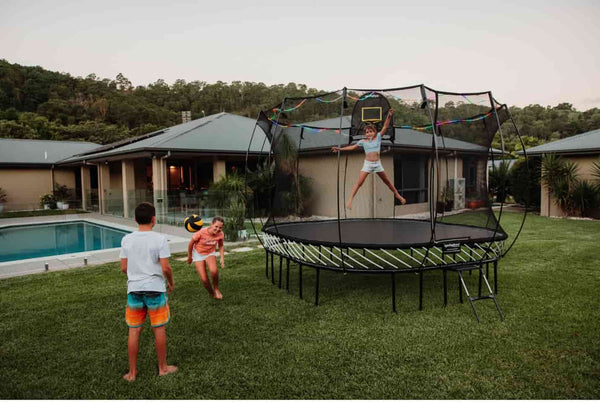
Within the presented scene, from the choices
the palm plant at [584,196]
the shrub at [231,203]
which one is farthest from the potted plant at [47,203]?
the palm plant at [584,196]

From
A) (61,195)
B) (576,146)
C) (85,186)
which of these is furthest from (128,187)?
(576,146)

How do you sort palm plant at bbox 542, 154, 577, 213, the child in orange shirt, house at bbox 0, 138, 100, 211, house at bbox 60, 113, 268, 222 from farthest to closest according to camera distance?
1. house at bbox 0, 138, 100, 211
2. palm plant at bbox 542, 154, 577, 213
3. house at bbox 60, 113, 268, 222
4. the child in orange shirt

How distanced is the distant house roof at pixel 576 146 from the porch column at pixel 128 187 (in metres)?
13.6

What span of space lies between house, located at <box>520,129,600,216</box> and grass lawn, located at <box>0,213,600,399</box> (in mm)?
8800

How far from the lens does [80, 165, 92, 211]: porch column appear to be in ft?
56.4

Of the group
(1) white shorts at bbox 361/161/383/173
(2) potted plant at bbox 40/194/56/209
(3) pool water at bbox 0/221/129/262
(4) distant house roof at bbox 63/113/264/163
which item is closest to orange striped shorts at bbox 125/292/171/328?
(1) white shorts at bbox 361/161/383/173

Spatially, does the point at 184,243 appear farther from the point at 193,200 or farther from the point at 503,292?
the point at 503,292

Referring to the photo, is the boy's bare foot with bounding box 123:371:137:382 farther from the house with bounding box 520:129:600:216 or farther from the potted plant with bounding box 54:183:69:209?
the potted plant with bounding box 54:183:69:209

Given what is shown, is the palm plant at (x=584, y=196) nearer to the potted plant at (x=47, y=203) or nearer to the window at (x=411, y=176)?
the window at (x=411, y=176)

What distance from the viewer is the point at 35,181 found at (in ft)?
59.8

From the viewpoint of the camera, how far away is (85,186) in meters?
18.3

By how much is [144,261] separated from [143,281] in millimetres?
132

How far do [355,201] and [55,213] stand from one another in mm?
12949

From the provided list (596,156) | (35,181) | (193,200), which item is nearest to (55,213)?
(35,181)
